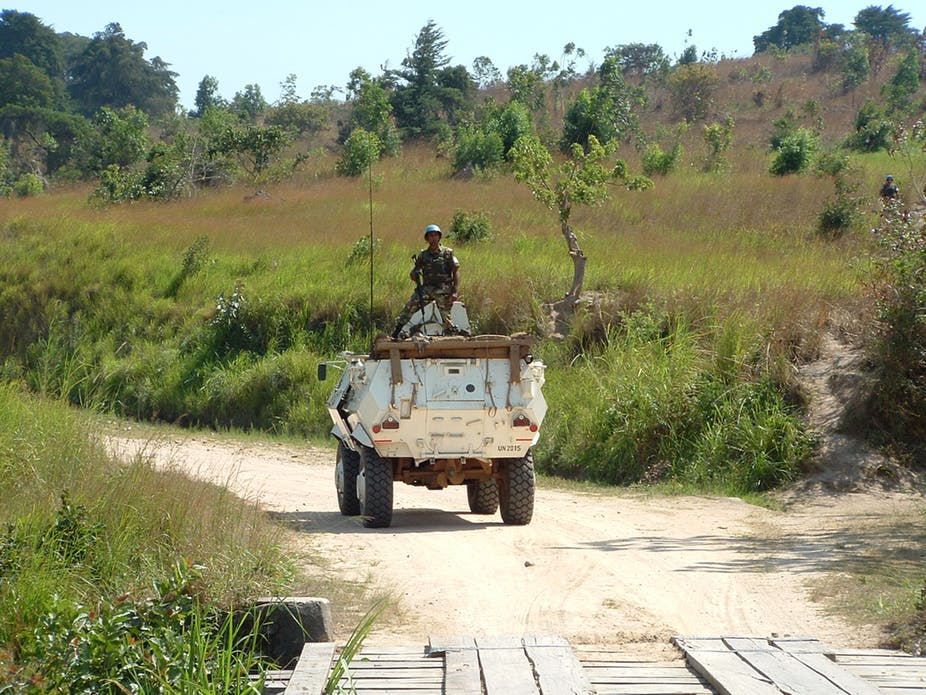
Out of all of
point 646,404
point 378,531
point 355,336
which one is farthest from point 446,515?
point 355,336

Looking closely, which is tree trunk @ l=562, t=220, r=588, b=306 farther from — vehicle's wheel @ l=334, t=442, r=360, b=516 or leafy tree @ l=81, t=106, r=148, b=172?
leafy tree @ l=81, t=106, r=148, b=172

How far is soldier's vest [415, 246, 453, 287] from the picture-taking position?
492 inches

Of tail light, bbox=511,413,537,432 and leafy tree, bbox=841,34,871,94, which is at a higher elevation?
leafy tree, bbox=841,34,871,94

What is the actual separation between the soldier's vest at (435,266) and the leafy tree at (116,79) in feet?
258

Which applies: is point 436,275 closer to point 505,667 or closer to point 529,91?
point 505,667

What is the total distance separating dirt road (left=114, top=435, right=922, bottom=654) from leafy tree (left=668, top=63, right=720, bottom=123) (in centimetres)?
4337

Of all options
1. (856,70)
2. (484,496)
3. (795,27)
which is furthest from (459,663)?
(795,27)

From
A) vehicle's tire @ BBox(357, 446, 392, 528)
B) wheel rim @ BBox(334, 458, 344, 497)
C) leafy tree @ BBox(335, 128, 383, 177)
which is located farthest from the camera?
leafy tree @ BBox(335, 128, 383, 177)

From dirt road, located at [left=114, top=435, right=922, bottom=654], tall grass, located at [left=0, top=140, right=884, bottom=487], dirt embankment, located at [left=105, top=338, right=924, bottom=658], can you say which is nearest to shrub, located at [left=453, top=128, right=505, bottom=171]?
tall grass, located at [left=0, top=140, right=884, bottom=487]

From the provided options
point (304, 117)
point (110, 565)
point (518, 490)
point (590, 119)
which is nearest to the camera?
point (110, 565)

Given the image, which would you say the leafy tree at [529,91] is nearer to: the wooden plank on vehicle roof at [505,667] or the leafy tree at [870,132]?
the leafy tree at [870,132]

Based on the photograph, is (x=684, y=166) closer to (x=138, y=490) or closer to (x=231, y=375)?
(x=231, y=375)

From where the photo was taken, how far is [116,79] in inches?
3462

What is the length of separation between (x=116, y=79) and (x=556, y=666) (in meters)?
89.0
